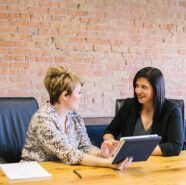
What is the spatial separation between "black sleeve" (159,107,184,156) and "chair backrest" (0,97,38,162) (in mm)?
1047

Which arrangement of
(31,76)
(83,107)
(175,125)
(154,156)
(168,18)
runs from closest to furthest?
(154,156)
(175,125)
(31,76)
(83,107)
(168,18)

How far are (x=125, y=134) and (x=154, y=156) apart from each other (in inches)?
18.3

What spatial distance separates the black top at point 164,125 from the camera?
232 centimetres

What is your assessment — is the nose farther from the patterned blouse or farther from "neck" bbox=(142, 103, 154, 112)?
the patterned blouse

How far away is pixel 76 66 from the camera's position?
3809mm

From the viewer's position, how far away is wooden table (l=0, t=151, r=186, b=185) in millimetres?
1704

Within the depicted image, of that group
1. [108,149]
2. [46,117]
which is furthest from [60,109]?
[108,149]

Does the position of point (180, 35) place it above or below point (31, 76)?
above

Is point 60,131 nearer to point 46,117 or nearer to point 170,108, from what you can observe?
point 46,117

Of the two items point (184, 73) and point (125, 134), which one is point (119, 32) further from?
point (125, 134)

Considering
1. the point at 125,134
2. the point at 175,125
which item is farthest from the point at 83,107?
the point at 175,125

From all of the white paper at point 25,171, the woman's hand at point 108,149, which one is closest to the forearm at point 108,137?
the woman's hand at point 108,149

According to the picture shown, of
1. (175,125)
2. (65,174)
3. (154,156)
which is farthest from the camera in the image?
(175,125)

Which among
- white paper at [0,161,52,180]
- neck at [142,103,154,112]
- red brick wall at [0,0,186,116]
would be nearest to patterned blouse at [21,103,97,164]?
white paper at [0,161,52,180]
